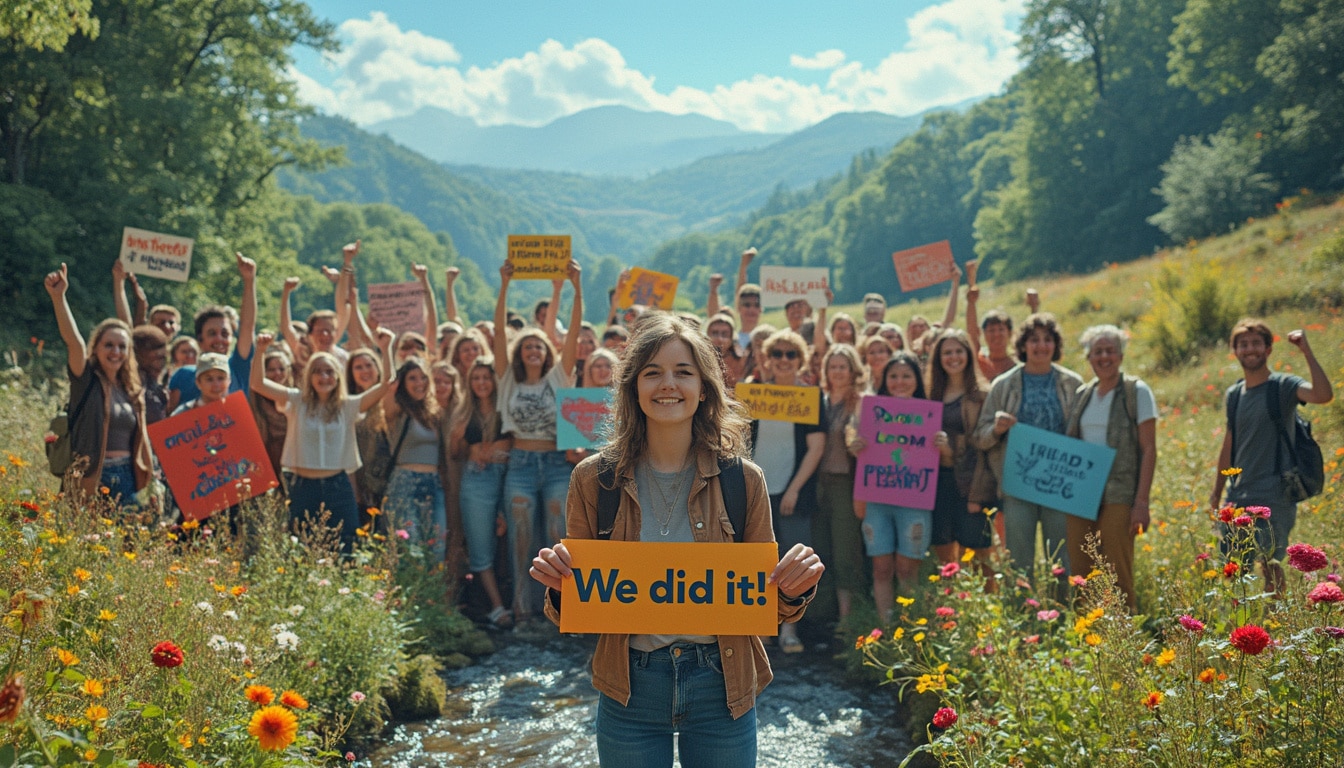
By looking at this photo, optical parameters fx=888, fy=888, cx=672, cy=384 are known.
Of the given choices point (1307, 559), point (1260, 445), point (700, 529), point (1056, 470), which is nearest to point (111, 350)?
point (700, 529)

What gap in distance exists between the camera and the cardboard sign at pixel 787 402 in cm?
686

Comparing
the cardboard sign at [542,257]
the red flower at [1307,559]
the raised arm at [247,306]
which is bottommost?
the red flower at [1307,559]

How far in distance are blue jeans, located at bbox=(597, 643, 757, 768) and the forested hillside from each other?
37.9 metres

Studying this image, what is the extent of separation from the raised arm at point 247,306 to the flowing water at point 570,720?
3.51 metres

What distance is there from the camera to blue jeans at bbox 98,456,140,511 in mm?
6168

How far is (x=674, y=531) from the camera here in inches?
112

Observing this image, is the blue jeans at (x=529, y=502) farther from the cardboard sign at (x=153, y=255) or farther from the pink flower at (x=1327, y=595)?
the pink flower at (x=1327, y=595)

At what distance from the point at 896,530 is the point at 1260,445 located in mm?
2457

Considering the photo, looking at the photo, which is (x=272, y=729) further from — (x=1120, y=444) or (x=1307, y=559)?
(x=1120, y=444)

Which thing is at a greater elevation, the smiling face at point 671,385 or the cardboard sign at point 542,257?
the cardboard sign at point 542,257

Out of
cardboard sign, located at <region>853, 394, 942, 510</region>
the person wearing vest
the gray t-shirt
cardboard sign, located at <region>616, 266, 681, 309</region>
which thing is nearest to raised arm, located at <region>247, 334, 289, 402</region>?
cardboard sign, located at <region>616, 266, 681, 309</region>

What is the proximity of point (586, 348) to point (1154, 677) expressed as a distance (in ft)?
19.8

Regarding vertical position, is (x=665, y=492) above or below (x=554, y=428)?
above

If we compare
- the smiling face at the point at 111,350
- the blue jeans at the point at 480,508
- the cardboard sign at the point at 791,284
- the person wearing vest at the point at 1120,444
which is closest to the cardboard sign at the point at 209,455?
the smiling face at the point at 111,350
